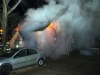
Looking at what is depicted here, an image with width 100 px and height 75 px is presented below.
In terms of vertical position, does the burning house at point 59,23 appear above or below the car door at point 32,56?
above

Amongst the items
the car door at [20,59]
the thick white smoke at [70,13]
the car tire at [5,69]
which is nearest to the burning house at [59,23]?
the thick white smoke at [70,13]

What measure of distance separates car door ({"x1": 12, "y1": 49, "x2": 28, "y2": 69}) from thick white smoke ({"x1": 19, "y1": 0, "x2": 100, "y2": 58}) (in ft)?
25.2

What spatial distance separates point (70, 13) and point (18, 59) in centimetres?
915

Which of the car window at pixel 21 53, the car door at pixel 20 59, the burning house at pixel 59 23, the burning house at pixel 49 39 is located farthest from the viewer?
the burning house at pixel 49 39

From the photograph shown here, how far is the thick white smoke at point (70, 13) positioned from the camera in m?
17.8

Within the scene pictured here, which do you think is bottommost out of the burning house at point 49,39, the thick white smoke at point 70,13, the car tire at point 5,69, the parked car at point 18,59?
the car tire at point 5,69

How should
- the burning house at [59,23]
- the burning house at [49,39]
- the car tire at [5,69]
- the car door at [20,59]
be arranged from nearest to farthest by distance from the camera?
the car tire at [5,69]
the car door at [20,59]
the burning house at [59,23]
the burning house at [49,39]

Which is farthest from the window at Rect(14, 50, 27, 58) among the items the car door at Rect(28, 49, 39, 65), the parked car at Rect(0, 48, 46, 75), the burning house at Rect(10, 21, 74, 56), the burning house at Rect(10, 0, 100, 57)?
the burning house at Rect(10, 21, 74, 56)

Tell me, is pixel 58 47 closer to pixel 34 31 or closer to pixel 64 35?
pixel 64 35

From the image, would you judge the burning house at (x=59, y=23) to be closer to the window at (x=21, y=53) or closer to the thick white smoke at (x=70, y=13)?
the thick white smoke at (x=70, y=13)

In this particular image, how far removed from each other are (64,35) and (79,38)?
412 centimetres

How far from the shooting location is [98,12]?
18781mm

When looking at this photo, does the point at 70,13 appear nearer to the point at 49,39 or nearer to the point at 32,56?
the point at 49,39

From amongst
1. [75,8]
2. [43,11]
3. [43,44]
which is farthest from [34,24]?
[75,8]
